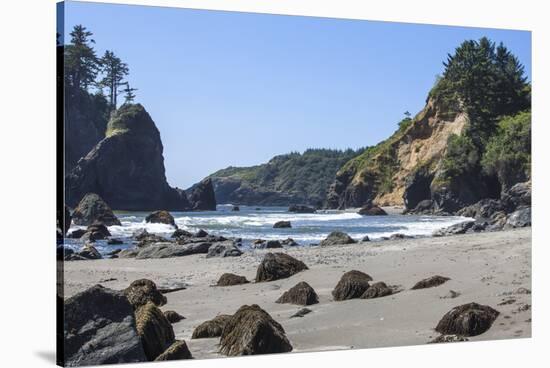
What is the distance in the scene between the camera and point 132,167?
27.1 ft

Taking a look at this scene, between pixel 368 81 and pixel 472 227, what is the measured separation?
2.15 meters

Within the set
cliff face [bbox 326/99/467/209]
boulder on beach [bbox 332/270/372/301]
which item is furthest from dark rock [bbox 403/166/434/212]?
boulder on beach [bbox 332/270/372/301]

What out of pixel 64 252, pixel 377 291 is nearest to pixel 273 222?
pixel 377 291

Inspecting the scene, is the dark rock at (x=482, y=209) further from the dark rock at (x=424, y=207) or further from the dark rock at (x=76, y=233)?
the dark rock at (x=76, y=233)

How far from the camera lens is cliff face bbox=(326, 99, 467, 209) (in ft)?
30.3

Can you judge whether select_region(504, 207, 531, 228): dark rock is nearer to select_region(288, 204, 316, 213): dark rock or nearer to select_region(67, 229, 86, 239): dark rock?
select_region(288, 204, 316, 213): dark rock

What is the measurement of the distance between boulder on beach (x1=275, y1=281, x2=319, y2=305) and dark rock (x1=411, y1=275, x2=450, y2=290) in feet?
4.13

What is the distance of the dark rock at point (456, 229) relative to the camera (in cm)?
962

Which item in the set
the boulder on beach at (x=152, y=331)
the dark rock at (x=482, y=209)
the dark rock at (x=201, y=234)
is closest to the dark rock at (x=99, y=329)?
the boulder on beach at (x=152, y=331)

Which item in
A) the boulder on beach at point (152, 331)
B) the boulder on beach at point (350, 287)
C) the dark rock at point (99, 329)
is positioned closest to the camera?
the dark rock at point (99, 329)

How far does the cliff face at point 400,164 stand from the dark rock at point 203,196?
1431 millimetres

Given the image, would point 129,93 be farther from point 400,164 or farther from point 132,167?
point 400,164

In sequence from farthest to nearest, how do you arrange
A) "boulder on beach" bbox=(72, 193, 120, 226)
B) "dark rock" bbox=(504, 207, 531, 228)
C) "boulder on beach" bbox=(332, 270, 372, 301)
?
"dark rock" bbox=(504, 207, 531, 228) → "boulder on beach" bbox=(332, 270, 372, 301) → "boulder on beach" bbox=(72, 193, 120, 226)

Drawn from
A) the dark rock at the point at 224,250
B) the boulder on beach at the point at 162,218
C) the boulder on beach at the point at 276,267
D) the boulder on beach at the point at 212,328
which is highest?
the boulder on beach at the point at 162,218
